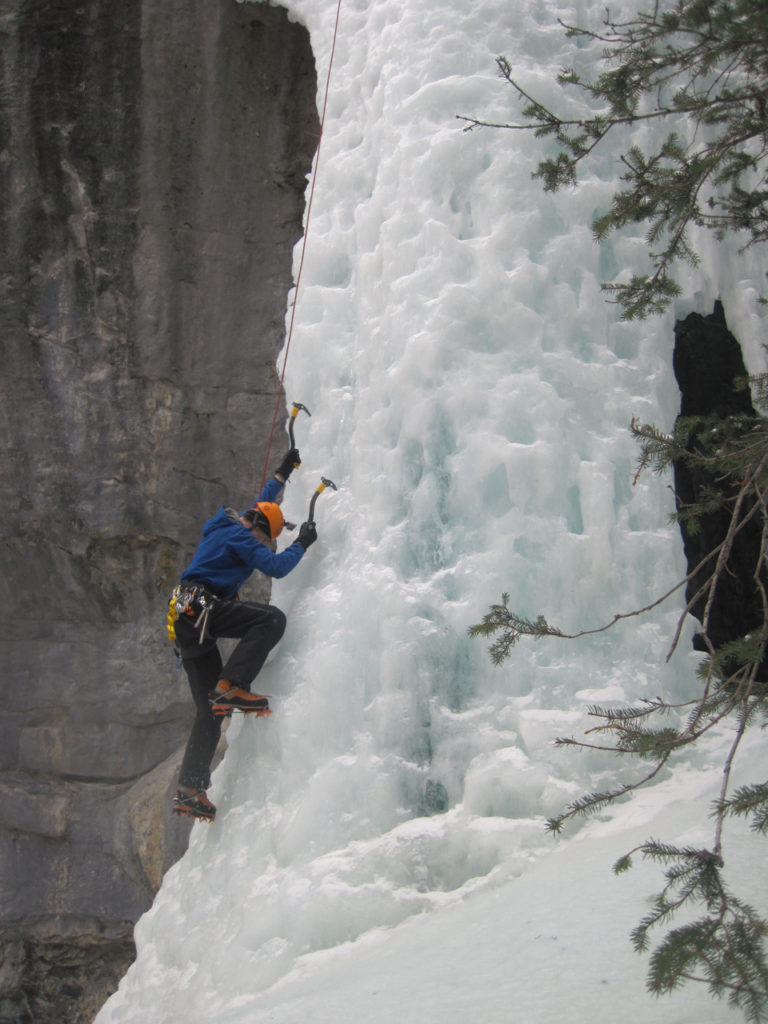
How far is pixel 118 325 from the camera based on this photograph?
240 inches

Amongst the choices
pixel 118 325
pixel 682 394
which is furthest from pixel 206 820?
pixel 118 325

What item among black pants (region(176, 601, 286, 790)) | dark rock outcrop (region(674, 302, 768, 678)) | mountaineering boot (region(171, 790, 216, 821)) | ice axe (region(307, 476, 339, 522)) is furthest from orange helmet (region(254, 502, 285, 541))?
dark rock outcrop (region(674, 302, 768, 678))

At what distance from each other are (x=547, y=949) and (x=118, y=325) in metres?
4.87

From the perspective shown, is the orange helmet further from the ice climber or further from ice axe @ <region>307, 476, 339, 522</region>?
ice axe @ <region>307, 476, 339, 522</region>

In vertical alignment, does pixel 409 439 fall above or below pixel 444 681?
above

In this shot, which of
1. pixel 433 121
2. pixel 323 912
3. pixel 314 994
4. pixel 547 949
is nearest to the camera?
pixel 547 949

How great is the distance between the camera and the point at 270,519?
405cm

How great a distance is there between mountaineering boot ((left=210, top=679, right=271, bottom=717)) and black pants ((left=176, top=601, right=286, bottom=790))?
26 millimetres

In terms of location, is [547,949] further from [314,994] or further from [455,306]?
[455,306]

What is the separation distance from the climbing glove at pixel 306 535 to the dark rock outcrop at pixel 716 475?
1.76 m

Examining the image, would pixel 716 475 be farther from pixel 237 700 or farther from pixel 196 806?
pixel 196 806

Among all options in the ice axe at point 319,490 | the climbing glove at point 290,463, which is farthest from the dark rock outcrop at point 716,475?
the climbing glove at point 290,463

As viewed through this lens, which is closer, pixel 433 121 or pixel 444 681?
pixel 444 681

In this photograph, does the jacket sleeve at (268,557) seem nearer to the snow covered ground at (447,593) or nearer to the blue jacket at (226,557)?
the blue jacket at (226,557)
